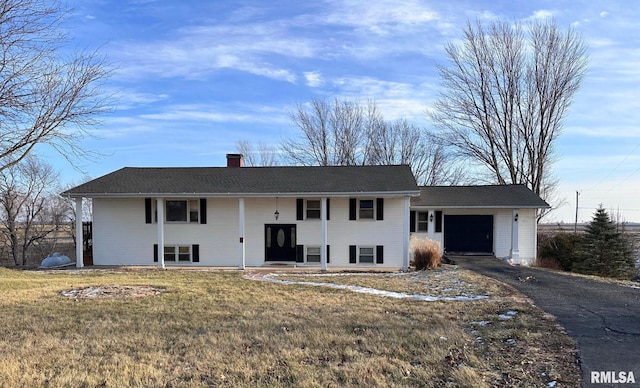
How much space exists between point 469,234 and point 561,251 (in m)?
5.13

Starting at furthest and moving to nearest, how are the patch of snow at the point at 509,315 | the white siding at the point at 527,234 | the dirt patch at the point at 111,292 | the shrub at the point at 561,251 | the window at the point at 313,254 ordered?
the shrub at the point at 561,251, the white siding at the point at 527,234, the window at the point at 313,254, the dirt patch at the point at 111,292, the patch of snow at the point at 509,315

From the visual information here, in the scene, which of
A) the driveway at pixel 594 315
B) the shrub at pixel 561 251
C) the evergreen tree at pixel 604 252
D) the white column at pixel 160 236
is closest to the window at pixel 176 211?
the white column at pixel 160 236

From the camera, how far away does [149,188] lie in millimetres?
16719

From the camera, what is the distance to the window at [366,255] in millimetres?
16984

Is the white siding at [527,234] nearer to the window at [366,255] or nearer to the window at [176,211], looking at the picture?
the window at [366,255]

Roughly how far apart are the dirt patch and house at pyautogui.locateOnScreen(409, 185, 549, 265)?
1175 cm

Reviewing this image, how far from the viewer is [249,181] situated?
17.5 metres

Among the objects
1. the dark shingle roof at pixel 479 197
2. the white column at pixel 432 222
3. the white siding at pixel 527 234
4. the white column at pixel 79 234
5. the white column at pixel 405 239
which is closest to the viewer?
the white column at pixel 405 239

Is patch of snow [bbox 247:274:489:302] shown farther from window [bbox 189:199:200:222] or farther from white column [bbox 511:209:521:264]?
white column [bbox 511:209:521:264]

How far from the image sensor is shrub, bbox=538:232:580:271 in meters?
19.8

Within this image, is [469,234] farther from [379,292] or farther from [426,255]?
[379,292]

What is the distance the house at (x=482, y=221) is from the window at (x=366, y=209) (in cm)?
255

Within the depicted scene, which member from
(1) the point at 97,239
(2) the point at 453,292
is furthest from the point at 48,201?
(2) the point at 453,292

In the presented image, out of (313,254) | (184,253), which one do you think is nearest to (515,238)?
(313,254)
